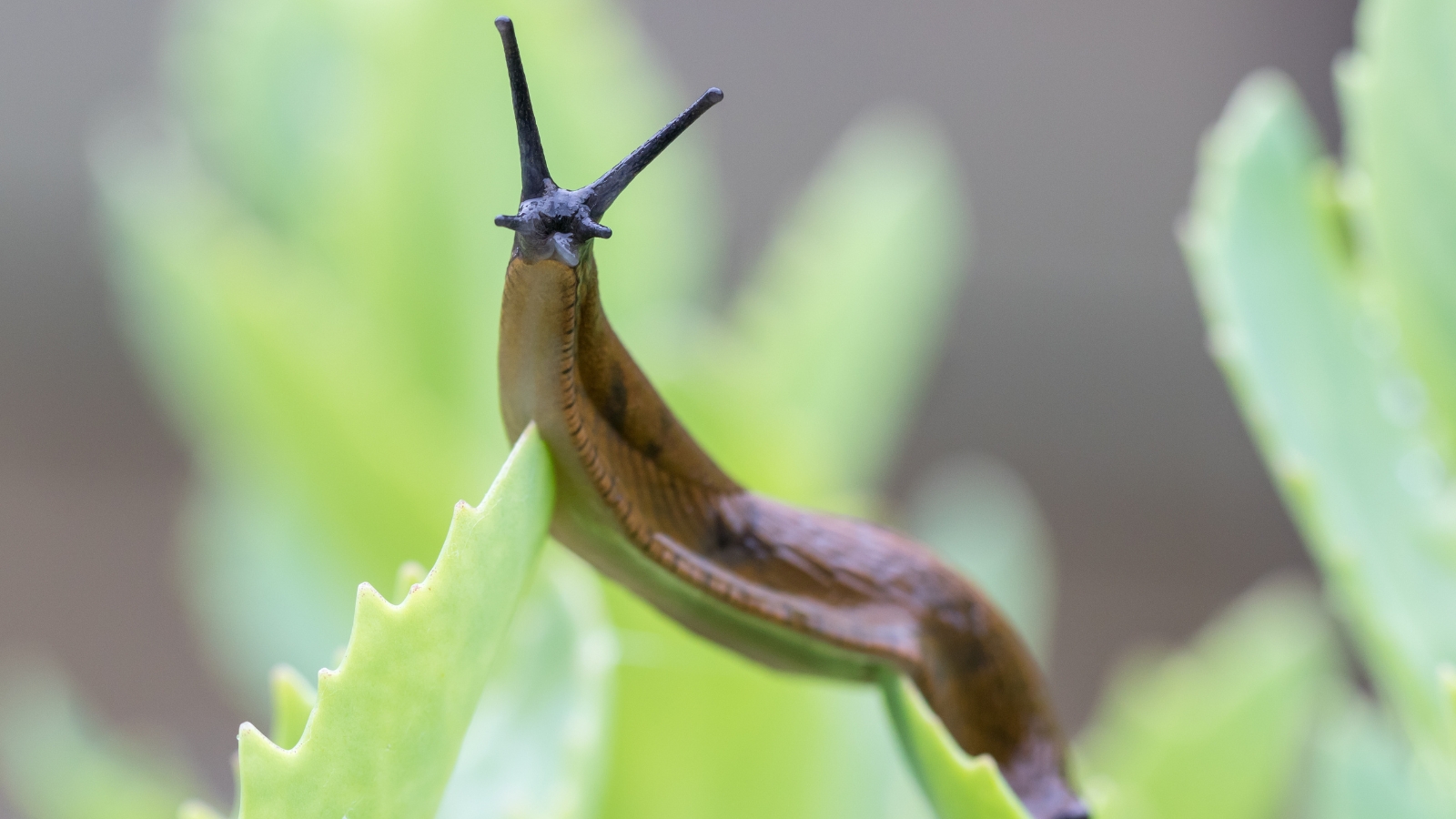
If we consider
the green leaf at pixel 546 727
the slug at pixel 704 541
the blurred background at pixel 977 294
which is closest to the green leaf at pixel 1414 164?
the slug at pixel 704 541

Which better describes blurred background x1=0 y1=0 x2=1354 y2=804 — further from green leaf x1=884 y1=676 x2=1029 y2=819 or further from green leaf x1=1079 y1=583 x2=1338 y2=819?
green leaf x1=884 y1=676 x2=1029 y2=819

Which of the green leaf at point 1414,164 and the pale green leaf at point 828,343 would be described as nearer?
the green leaf at point 1414,164

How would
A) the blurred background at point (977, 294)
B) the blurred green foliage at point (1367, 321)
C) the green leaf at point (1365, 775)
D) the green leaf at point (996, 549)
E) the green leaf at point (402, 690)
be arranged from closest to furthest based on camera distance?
1. the green leaf at point (402, 690)
2. the blurred green foliage at point (1367, 321)
3. the green leaf at point (1365, 775)
4. the green leaf at point (996, 549)
5. the blurred background at point (977, 294)

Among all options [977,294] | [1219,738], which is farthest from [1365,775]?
[977,294]

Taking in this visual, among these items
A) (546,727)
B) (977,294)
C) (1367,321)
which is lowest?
(977,294)

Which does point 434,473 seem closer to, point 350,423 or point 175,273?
point 350,423

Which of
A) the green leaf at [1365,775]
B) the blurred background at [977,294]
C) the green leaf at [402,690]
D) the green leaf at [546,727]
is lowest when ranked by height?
A: the blurred background at [977,294]

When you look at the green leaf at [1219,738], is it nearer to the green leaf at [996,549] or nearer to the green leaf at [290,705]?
the green leaf at [996,549]

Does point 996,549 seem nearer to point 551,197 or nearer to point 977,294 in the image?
point 551,197
